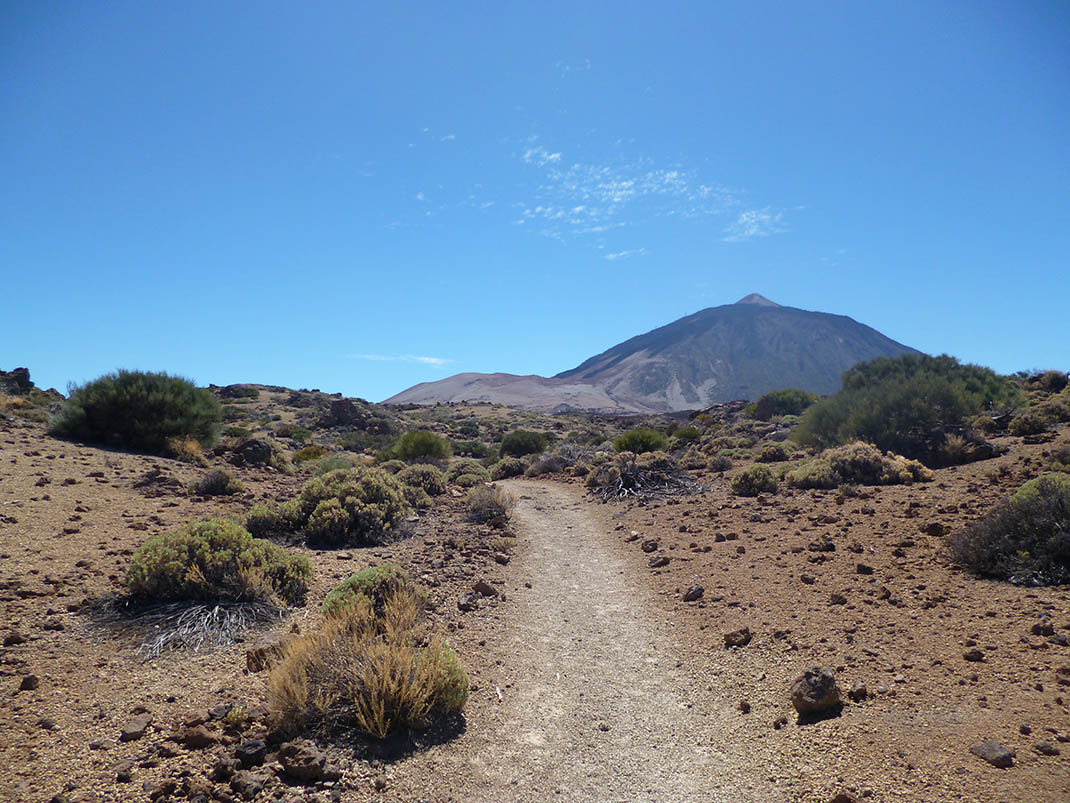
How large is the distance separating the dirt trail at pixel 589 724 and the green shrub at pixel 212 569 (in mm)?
2684

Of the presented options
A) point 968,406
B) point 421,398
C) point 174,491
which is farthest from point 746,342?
point 174,491

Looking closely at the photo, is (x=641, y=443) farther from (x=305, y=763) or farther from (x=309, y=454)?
(x=305, y=763)

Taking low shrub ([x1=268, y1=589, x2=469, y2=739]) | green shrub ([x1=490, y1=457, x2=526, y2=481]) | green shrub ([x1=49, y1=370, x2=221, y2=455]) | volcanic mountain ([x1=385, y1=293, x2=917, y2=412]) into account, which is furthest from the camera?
volcanic mountain ([x1=385, y1=293, x2=917, y2=412])

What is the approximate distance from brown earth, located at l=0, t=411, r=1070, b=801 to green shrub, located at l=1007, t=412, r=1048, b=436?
22.7 ft

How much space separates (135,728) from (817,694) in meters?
4.96

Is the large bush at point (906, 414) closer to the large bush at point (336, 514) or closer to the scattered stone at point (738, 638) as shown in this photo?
the scattered stone at point (738, 638)

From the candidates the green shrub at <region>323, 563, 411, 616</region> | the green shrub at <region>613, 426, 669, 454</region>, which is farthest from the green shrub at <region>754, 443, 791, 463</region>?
the green shrub at <region>323, 563, 411, 616</region>

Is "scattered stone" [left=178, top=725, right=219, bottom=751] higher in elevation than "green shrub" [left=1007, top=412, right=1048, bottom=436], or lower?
lower

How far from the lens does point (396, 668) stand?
440 centimetres

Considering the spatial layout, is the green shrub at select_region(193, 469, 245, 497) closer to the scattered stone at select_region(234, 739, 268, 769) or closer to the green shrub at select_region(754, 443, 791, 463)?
the scattered stone at select_region(234, 739, 268, 769)

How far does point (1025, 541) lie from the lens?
20.4 feet

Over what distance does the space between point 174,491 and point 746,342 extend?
200203mm

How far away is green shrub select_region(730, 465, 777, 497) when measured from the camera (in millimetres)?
13633

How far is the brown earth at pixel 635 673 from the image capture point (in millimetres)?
3650
